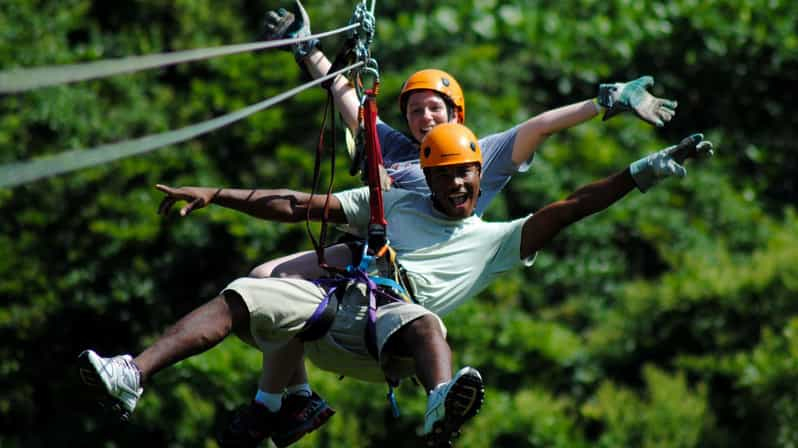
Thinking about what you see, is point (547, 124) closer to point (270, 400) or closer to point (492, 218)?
point (270, 400)

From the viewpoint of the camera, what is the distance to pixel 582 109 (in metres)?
6.59

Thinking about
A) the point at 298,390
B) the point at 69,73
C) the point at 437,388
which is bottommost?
the point at 298,390

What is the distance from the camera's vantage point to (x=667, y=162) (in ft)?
20.1

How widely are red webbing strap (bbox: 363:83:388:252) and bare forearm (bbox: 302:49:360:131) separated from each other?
0.56 metres

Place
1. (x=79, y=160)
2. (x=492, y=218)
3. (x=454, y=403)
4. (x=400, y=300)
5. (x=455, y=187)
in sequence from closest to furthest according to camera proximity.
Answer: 1. (x=79, y=160)
2. (x=454, y=403)
3. (x=400, y=300)
4. (x=455, y=187)
5. (x=492, y=218)

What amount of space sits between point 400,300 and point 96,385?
1402 mm

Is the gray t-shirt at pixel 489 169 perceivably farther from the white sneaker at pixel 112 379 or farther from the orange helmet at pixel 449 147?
the white sneaker at pixel 112 379

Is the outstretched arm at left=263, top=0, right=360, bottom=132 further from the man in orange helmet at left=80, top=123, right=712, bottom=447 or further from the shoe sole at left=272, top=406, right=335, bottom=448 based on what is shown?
the shoe sole at left=272, top=406, right=335, bottom=448

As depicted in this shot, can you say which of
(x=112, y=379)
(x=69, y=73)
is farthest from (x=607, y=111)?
(x=69, y=73)

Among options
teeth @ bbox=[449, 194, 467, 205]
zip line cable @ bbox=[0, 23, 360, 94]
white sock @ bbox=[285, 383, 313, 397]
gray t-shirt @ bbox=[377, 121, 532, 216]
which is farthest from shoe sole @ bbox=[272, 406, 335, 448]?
zip line cable @ bbox=[0, 23, 360, 94]

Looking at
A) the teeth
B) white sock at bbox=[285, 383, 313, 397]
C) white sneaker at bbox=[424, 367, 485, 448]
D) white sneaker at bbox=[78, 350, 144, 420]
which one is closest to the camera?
white sneaker at bbox=[78, 350, 144, 420]

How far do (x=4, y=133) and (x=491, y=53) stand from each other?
4755 millimetres

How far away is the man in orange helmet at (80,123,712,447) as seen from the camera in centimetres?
574

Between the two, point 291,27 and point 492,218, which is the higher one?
point 291,27
